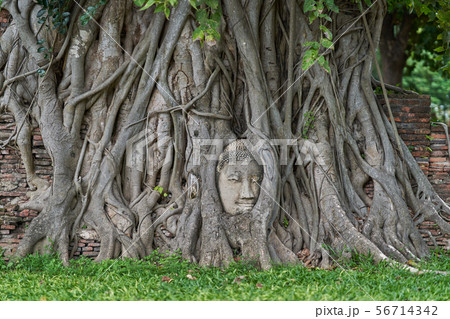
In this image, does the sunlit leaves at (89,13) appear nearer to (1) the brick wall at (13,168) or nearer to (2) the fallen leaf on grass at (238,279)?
(1) the brick wall at (13,168)

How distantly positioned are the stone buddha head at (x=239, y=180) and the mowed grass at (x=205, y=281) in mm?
663

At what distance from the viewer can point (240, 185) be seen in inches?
212

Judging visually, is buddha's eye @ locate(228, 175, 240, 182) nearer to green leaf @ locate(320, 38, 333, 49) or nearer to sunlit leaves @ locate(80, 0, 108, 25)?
green leaf @ locate(320, 38, 333, 49)

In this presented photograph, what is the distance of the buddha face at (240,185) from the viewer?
5355 millimetres

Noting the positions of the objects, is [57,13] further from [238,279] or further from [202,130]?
[238,279]

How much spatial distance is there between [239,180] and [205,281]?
1.26 m

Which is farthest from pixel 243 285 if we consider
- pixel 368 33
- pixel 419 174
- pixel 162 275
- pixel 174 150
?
pixel 368 33

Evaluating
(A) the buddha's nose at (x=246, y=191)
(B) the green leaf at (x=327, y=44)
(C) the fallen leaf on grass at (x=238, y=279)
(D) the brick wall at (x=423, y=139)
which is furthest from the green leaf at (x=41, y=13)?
(D) the brick wall at (x=423, y=139)

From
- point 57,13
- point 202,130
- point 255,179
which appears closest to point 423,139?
point 255,179

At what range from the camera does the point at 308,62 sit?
4.67 metres

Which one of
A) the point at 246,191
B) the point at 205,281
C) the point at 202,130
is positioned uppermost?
the point at 202,130

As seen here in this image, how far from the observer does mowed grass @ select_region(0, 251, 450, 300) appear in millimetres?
3969

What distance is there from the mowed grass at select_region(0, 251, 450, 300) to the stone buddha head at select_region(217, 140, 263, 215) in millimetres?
663

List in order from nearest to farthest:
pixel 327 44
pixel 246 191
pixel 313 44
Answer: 1. pixel 327 44
2. pixel 313 44
3. pixel 246 191
